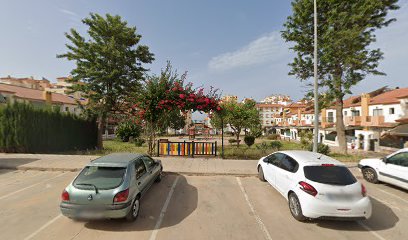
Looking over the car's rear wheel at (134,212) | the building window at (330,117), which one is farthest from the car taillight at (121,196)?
the building window at (330,117)

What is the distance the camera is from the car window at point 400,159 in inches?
281

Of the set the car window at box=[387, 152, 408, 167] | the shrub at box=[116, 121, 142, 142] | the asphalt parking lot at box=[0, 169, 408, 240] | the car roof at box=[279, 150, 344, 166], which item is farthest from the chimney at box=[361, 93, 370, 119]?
the shrub at box=[116, 121, 142, 142]

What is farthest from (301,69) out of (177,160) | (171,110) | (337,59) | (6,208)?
(6,208)

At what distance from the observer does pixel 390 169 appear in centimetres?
746

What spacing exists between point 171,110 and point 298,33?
11.6 metres

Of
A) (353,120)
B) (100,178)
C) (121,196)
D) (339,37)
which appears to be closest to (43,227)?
(100,178)

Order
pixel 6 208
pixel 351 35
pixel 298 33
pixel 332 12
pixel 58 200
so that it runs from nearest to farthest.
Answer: pixel 6 208 → pixel 58 200 → pixel 351 35 → pixel 332 12 → pixel 298 33

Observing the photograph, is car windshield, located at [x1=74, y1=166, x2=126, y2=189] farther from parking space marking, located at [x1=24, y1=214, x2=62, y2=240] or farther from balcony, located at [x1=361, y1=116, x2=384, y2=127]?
balcony, located at [x1=361, y1=116, x2=384, y2=127]

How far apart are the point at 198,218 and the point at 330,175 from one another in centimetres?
354

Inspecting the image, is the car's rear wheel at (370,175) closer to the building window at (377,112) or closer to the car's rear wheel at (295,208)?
the car's rear wheel at (295,208)

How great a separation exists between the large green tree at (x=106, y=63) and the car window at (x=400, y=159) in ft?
52.2

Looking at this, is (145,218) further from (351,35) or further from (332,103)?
(332,103)

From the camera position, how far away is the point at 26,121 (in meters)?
13.3

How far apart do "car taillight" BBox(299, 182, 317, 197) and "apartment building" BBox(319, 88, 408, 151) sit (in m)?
24.8
